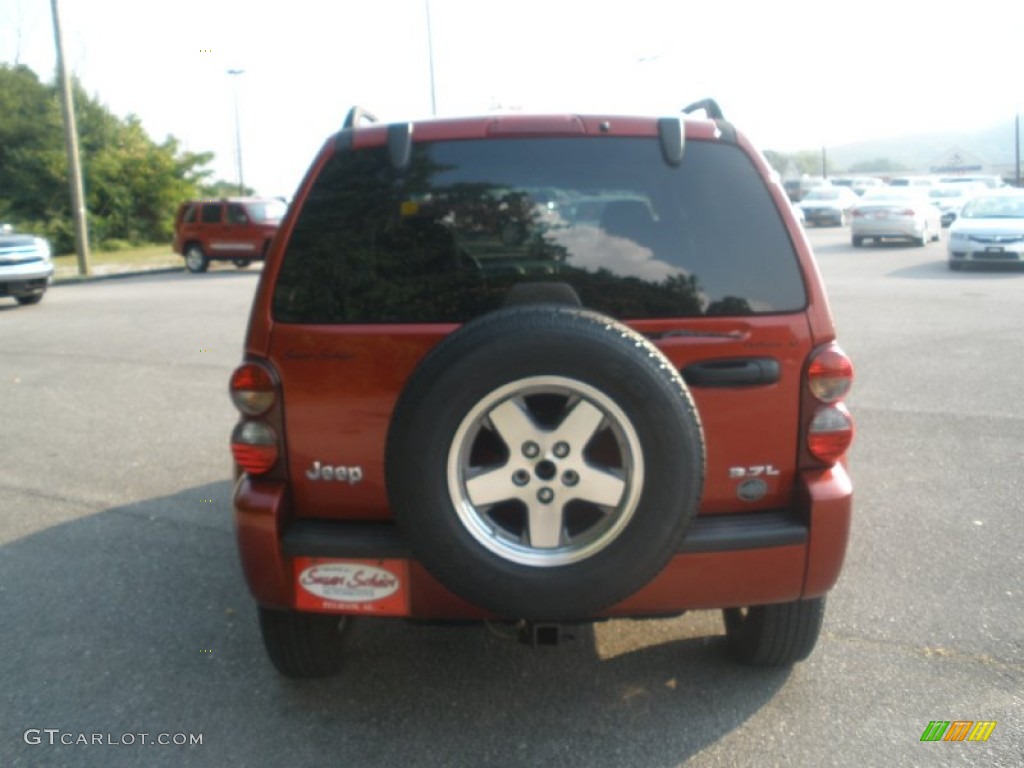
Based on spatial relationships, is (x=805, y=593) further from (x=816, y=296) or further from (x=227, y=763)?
(x=227, y=763)

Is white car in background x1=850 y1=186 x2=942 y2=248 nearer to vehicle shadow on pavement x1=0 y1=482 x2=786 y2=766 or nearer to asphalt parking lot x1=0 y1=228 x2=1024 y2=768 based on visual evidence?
asphalt parking lot x1=0 y1=228 x2=1024 y2=768

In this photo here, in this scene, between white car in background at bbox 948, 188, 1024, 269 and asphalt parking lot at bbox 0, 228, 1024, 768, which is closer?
asphalt parking lot at bbox 0, 228, 1024, 768

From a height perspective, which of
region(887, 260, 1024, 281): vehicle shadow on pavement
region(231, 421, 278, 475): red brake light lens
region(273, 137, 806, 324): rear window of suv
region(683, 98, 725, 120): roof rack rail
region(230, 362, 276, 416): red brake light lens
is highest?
region(683, 98, 725, 120): roof rack rail

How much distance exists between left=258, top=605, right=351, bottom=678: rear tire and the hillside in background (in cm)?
12867

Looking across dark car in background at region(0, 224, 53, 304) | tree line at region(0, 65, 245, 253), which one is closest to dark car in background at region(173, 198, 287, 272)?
dark car in background at region(0, 224, 53, 304)

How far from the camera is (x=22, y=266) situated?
1834cm

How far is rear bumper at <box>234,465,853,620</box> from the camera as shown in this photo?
3.35m

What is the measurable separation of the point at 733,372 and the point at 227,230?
26405 millimetres

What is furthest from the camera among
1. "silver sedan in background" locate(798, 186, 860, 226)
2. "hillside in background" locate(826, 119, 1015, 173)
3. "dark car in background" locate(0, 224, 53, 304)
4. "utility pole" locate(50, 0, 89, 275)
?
"hillside in background" locate(826, 119, 1015, 173)

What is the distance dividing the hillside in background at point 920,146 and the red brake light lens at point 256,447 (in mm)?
128944

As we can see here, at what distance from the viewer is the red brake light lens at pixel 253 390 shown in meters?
3.48

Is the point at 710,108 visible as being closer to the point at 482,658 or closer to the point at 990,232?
the point at 482,658

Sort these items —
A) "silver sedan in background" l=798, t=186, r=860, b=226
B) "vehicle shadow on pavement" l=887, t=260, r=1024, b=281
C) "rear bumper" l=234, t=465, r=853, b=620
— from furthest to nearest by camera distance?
"silver sedan in background" l=798, t=186, r=860, b=226 → "vehicle shadow on pavement" l=887, t=260, r=1024, b=281 → "rear bumper" l=234, t=465, r=853, b=620

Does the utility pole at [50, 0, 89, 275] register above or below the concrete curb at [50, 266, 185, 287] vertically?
above
